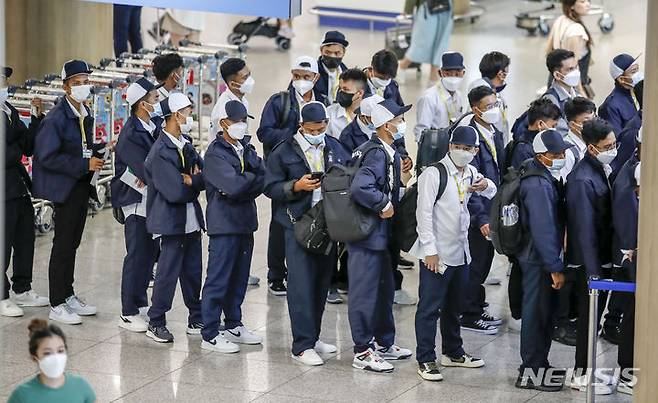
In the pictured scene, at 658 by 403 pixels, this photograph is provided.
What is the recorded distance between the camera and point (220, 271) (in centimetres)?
983

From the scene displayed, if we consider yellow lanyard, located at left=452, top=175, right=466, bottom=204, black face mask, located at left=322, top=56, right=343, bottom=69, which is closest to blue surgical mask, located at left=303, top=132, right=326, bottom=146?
yellow lanyard, located at left=452, top=175, right=466, bottom=204

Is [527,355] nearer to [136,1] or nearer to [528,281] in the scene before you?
[528,281]

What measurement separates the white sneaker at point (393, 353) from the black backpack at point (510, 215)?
114cm

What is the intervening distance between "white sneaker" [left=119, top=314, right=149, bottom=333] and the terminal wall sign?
119 inches

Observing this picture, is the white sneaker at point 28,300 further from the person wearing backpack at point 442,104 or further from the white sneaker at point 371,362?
the person wearing backpack at point 442,104

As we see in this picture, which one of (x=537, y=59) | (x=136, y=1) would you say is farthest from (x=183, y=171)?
(x=537, y=59)

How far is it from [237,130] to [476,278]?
2.21 metres

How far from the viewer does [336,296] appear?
36.6 ft

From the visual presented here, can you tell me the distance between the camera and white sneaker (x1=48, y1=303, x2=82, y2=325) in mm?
10422

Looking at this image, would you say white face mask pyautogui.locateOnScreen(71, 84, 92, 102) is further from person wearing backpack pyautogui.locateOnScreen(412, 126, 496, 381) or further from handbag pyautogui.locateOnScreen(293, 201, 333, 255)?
person wearing backpack pyautogui.locateOnScreen(412, 126, 496, 381)

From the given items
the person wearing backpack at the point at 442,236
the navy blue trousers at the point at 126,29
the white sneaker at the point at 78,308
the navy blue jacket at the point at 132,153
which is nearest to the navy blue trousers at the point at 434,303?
the person wearing backpack at the point at 442,236

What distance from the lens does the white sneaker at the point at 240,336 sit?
10.1m

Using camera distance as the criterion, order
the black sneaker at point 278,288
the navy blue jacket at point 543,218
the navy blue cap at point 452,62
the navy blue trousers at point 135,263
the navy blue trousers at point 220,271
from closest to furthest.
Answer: the navy blue jacket at point 543,218 < the navy blue trousers at point 220,271 < the navy blue trousers at point 135,263 < the black sneaker at point 278,288 < the navy blue cap at point 452,62

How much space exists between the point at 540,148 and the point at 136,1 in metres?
2.79
